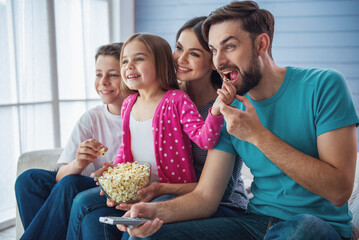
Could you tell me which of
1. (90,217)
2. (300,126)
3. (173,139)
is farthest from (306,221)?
(90,217)

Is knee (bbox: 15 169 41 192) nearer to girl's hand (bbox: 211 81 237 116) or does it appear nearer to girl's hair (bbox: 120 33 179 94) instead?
girl's hair (bbox: 120 33 179 94)

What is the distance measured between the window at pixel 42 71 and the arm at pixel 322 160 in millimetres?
2363

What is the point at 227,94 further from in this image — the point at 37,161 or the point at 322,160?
the point at 37,161

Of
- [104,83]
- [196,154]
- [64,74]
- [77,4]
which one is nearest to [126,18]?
[77,4]

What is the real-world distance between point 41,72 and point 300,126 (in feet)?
8.50

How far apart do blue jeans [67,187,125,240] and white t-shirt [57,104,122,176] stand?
412 millimetres

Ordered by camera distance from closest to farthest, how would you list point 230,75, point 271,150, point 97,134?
point 271,150, point 230,75, point 97,134

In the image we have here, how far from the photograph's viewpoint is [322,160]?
118 centimetres

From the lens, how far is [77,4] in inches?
136

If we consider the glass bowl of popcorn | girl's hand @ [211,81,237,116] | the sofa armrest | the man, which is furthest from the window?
girl's hand @ [211,81,237,116]

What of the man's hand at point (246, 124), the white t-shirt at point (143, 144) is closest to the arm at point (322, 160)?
the man's hand at point (246, 124)

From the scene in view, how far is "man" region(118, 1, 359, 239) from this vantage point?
1.14m

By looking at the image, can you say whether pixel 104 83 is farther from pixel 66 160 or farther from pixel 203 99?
pixel 203 99

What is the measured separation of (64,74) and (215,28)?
2.40 meters
